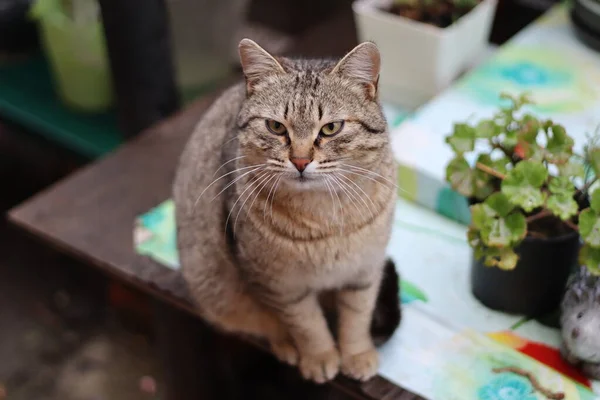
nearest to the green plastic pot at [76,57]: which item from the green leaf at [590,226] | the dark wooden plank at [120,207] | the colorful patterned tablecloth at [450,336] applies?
the dark wooden plank at [120,207]

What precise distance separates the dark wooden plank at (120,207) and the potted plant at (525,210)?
1.04 ft

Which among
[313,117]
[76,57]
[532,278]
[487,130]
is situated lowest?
[76,57]

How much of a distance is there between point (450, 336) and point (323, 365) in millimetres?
224

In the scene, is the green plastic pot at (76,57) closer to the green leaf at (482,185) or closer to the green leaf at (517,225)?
the green leaf at (482,185)

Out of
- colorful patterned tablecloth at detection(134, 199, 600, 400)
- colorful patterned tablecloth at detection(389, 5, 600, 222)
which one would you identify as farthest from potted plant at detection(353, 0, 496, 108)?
colorful patterned tablecloth at detection(134, 199, 600, 400)

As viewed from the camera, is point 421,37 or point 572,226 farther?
point 421,37

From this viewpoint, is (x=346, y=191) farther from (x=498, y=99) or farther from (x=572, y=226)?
(x=498, y=99)

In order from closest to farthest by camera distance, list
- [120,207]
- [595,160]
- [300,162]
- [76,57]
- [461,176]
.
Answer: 1. [300,162]
2. [595,160]
3. [461,176]
4. [120,207]
5. [76,57]

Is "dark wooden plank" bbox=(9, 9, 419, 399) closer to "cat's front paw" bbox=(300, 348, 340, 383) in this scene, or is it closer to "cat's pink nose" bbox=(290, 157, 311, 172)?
"cat's front paw" bbox=(300, 348, 340, 383)

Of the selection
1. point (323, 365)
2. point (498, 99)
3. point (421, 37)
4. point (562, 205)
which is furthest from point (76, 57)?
point (562, 205)

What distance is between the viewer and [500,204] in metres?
1.08

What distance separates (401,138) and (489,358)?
0.50m

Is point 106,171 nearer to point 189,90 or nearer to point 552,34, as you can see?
point 189,90

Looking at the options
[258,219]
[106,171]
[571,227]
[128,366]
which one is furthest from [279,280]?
[128,366]
